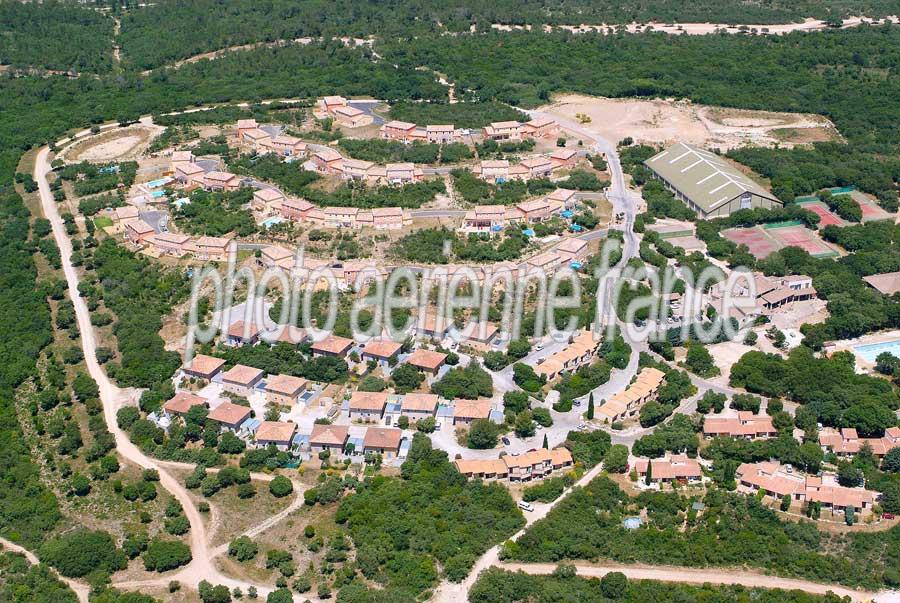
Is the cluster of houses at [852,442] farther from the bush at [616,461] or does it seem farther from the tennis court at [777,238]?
the tennis court at [777,238]

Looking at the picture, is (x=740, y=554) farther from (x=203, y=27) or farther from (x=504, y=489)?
(x=203, y=27)

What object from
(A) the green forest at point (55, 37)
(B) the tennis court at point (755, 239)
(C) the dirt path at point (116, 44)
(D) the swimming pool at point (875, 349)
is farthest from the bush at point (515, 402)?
(C) the dirt path at point (116, 44)

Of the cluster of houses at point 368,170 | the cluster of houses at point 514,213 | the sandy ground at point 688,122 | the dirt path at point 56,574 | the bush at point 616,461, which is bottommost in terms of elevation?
the dirt path at point 56,574

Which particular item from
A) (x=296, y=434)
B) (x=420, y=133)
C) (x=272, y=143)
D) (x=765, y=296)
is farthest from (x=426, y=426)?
(x=420, y=133)

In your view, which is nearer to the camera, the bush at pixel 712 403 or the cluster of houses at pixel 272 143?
the bush at pixel 712 403

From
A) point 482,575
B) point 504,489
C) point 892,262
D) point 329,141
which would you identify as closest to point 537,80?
point 329,141

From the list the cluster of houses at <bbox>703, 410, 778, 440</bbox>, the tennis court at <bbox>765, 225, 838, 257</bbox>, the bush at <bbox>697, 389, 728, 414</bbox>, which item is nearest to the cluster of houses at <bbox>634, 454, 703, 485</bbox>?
the cluster of houses at <bbox>703, 410, 778, 440</bbox>
